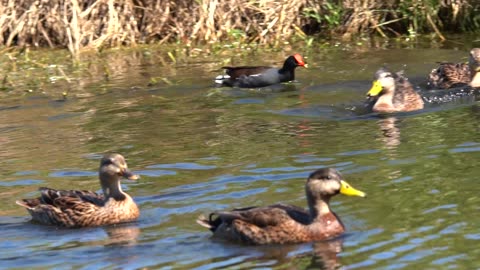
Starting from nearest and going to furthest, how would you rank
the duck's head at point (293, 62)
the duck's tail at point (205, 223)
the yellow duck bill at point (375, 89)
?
the duck's tail at point (205, 223), the yellow duck bill at point (375, 89), the duck's head at point (293, 62)

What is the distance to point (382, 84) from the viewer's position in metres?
15.7

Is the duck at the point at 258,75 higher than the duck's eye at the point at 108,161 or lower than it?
lower

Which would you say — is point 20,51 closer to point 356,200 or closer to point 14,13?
point 14,13

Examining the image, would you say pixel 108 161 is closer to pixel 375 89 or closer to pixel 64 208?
pixel 64 208

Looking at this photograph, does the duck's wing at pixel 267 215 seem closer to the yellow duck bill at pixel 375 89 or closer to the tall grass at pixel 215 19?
the yellow duck bill at pixel 375 89

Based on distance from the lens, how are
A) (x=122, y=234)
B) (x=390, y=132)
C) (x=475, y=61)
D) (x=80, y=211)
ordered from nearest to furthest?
(x=122, y=234), (x=80, y=211), (x=390, y=132), (x=475, y=61)

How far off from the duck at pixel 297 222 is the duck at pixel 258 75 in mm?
7727

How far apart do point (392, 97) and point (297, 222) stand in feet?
20.6

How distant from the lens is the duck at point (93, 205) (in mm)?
10766

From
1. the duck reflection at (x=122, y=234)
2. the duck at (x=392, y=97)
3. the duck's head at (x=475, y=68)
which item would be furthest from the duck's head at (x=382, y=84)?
the duck reflection at (x=122, y=234)

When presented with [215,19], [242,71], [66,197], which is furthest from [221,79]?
[66,197]

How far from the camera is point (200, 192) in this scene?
37.1ft

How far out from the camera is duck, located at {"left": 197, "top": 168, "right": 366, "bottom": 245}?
9.66 m

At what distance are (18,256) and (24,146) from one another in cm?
475
